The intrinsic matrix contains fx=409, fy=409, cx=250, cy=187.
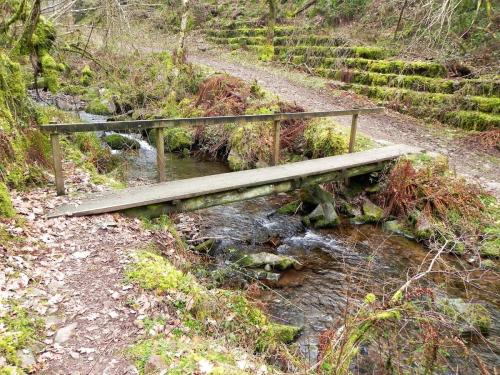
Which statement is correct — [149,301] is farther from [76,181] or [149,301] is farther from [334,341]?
[76,181]

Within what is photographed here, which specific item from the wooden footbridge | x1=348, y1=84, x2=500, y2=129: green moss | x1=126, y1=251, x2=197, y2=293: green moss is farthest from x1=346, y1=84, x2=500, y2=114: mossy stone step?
x1=126, y1=251, x2=197, y2=293: green moss

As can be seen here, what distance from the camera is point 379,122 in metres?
12.1

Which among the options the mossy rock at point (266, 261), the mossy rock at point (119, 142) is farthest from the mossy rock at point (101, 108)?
the mossy rock at point (266, 261)

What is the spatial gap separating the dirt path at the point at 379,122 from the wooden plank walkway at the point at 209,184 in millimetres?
1529

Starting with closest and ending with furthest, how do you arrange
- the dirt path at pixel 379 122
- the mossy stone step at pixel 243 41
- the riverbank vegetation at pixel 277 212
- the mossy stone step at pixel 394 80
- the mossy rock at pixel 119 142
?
the riverbank vegetation at pixel 277 212
the dirt path at pixel 379 122
the mossy rock at pixel 119 142
the mossy stone step at pixel 394 80
the mossy stone step at pixel 243 41

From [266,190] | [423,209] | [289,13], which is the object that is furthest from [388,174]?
[289,13]

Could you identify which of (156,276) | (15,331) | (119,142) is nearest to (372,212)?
(156,276)

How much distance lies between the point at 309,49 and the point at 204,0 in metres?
15.5

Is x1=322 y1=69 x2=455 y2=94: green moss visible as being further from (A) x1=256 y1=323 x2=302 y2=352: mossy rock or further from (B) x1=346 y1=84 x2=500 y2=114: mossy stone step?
(A) x1=256 y1=323 x2=302 y2=352: mossy rock

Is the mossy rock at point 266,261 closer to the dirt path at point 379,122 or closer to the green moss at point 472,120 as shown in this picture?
the dirt path at point 379,122

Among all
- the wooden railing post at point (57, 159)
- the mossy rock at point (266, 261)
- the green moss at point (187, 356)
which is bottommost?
the mossy rock at point (266, 261)

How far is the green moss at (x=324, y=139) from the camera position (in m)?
9.62

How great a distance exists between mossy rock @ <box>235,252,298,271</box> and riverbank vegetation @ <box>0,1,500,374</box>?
0.07 feet

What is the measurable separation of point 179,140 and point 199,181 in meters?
6.23
